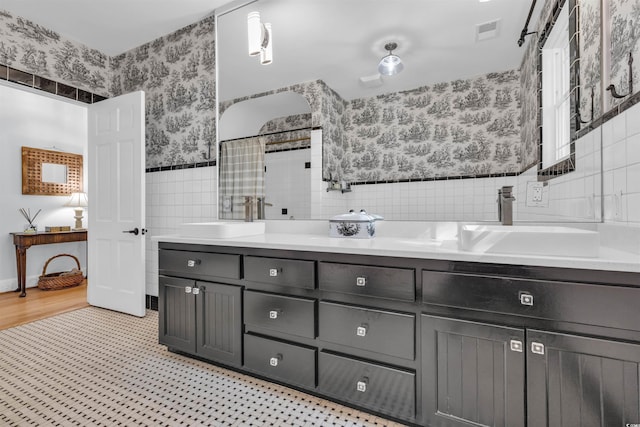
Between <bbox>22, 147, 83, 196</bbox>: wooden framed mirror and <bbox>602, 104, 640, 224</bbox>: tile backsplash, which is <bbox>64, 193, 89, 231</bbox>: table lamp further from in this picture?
<bbox>602, 104, 640, 224</bbox>: tile backsplash

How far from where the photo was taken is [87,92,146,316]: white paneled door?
2.82 m

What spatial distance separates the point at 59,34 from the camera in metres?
2.90

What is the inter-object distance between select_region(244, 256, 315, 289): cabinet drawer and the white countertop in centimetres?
8

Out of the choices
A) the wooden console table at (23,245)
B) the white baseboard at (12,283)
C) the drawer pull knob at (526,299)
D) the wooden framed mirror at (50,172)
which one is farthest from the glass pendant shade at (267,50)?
the white baseboard at (12,283)

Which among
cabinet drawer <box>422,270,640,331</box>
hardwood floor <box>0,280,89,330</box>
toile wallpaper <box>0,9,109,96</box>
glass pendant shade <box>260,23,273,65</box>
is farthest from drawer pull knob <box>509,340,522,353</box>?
toile wallpaper <box>0,9,109,96</box>

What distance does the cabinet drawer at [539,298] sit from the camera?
0.97m

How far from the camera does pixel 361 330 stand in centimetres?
141

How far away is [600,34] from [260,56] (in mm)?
2048

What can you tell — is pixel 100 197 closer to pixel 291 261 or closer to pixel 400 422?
pixel 291 261

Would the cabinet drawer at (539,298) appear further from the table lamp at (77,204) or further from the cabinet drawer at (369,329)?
the table lamp at (77,204)

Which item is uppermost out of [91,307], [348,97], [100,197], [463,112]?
[348,97]

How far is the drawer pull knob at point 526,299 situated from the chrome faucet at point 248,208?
194 centimetres

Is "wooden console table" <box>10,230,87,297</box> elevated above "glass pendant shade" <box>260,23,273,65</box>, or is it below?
below

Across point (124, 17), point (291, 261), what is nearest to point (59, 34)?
point (124, 17)
